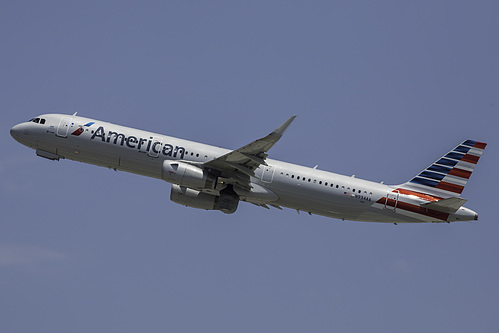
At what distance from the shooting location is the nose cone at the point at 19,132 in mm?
54344

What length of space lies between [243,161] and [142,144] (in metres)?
7.62

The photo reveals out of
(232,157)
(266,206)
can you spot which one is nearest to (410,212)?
(266,206)

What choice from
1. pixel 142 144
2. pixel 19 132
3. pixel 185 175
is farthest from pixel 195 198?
pixel 19 132

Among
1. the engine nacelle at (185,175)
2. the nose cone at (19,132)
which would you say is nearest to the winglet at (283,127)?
the engine nacelle at (185,175)

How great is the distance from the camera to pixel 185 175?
50.3 meters

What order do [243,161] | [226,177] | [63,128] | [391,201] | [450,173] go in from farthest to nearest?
[450,173]
[391,201]
[63,128]
[226,177]
[243,161]

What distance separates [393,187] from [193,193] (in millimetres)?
15197

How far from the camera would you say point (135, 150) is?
171ft

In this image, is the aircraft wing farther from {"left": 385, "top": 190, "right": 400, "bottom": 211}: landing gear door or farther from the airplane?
{"left": 385, "top": 190, "right": 400, "bottom": 211}: landing gear door

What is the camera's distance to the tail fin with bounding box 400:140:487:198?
2181 inches

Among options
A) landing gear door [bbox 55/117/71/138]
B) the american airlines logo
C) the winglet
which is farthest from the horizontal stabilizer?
landing gear door [bbox 55/117/71/138]

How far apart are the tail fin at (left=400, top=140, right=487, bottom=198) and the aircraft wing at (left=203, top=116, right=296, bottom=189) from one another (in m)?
12.3

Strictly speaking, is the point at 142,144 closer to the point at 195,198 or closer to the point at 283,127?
the point at 195,198

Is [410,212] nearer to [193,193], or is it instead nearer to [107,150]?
[193,193]
